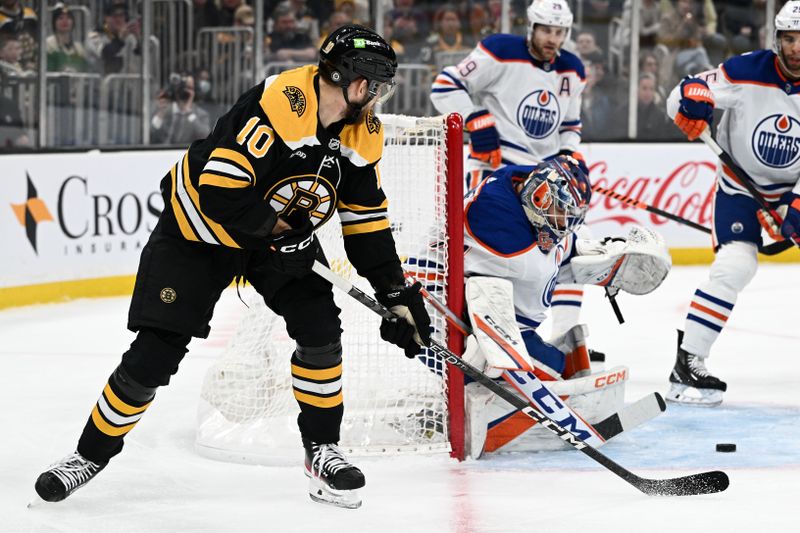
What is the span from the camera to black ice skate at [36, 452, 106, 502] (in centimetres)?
275

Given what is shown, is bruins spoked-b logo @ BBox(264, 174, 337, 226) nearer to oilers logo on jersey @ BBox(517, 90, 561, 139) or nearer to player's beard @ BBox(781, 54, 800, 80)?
player's beard @ BBox(781, 54, 800, 80)

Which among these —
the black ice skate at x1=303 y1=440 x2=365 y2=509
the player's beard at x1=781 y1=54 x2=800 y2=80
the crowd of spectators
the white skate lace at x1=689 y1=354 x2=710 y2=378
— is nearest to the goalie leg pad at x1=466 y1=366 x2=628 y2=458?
the black ice skate at x1=303 y1=440 x2=365 y2=509

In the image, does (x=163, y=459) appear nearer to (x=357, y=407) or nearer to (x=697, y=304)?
(x=357, y=407)

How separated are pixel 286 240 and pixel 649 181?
4721 millimetres

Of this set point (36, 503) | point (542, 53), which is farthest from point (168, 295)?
point (542, 53)

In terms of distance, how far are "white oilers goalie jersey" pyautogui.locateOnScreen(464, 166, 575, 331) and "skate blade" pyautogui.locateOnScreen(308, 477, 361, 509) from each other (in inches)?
28.8

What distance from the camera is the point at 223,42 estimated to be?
6934mm

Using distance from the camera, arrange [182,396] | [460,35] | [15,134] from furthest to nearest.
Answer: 1. [460,35]
2. [15,134]
3. [182,396]

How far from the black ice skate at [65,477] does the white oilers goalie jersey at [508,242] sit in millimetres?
1056

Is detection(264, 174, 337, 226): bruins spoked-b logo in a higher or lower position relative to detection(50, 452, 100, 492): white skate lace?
higher

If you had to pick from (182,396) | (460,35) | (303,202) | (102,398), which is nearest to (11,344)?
(182,396)

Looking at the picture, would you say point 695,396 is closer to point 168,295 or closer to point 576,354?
point 576,354

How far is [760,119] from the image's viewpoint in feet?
13.3

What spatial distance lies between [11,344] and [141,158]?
1387 mm
